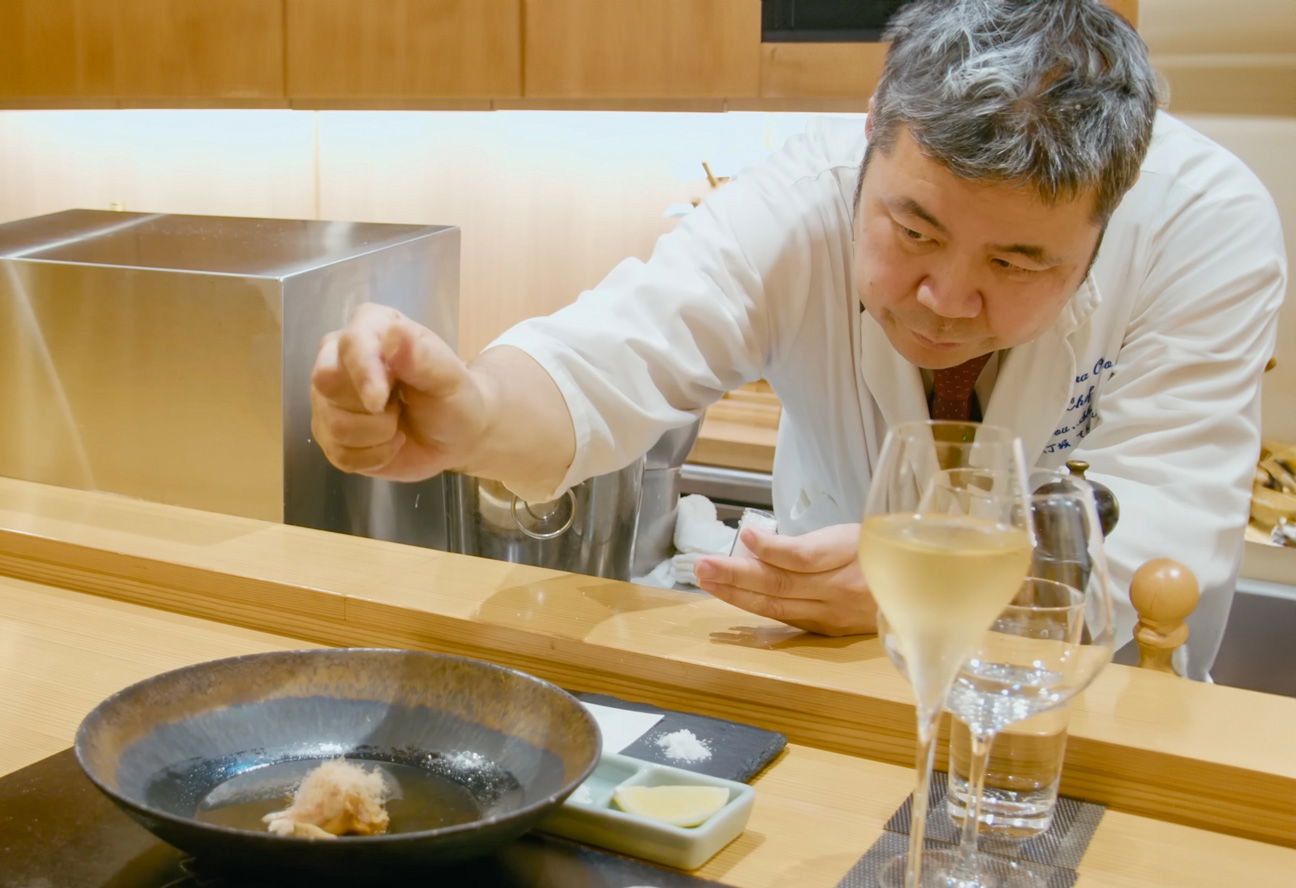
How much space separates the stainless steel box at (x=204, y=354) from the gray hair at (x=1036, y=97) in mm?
857

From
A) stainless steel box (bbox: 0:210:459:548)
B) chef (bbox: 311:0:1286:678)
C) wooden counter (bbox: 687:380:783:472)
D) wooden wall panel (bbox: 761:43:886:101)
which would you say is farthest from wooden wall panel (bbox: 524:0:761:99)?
chef (bbox: 311:0:1286:678)

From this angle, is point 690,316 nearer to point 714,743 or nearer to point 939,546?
point 714,743

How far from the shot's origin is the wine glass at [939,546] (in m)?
0.65

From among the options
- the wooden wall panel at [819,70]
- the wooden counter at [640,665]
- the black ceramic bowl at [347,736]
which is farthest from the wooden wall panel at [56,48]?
the black ceramic bowl at [347,736]

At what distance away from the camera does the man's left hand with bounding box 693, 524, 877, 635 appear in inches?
42.0

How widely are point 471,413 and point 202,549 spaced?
0.34 metres

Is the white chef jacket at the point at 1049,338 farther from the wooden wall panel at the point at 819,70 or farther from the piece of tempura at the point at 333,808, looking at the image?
the wooden wall panel at the point at 819,70

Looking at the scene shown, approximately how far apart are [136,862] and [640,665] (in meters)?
0.40

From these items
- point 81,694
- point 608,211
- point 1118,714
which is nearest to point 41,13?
Result: point 608,211

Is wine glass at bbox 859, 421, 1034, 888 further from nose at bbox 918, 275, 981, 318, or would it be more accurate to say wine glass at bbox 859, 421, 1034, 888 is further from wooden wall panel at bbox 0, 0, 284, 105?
wooden wall panel at bbox 0, 0, 284, 105

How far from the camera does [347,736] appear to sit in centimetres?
88

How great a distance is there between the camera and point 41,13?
3.48 metres

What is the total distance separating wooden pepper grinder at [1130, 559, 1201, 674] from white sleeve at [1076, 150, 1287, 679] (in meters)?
0.33

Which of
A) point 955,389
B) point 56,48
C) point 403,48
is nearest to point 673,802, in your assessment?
point 955,389
